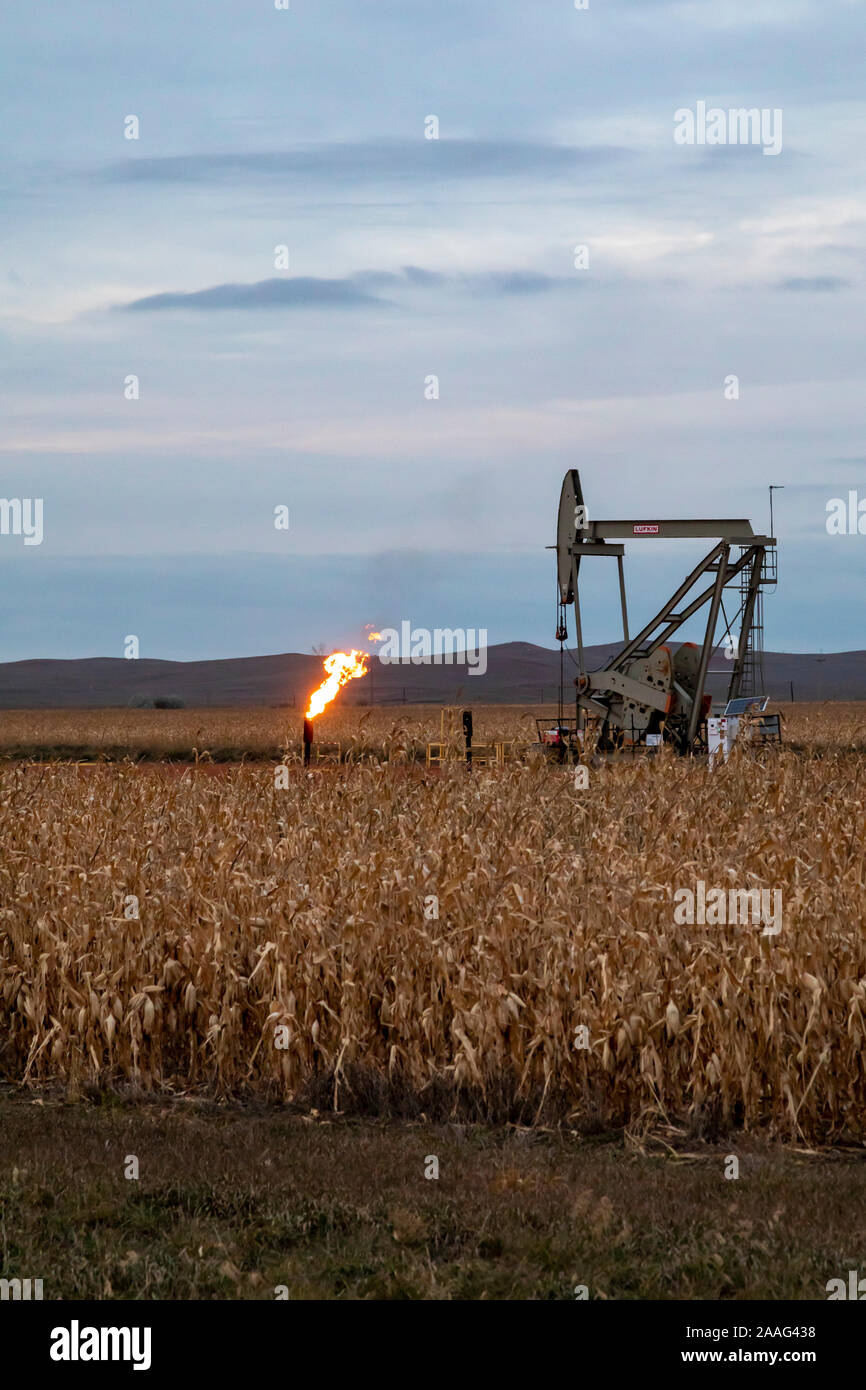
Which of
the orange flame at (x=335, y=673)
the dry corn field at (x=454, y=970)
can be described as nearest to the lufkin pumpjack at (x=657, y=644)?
the orange flame at (x=335, y=673)

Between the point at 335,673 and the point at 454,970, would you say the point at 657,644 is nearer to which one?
the point at 335,673

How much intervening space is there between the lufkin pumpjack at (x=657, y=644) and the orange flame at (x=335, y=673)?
5.02 m

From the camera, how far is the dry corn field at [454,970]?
323 inches

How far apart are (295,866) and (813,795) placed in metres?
5.75

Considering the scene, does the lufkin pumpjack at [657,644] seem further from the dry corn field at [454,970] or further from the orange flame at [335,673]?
the dry corn field at [454,970]

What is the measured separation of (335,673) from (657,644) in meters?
7.18

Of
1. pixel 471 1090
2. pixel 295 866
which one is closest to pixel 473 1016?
pixel 471 1090

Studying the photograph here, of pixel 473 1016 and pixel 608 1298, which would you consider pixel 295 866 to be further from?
pixel 608 1298

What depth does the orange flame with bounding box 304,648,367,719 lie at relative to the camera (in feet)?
67.1

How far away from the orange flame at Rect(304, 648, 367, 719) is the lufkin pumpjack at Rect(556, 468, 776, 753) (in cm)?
502

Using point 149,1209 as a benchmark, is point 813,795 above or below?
above

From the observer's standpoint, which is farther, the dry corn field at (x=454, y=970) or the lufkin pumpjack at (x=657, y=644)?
the lufkin pumpjack at (x=657, y=644)

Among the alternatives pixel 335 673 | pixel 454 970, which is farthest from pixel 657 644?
pixel 454 970
